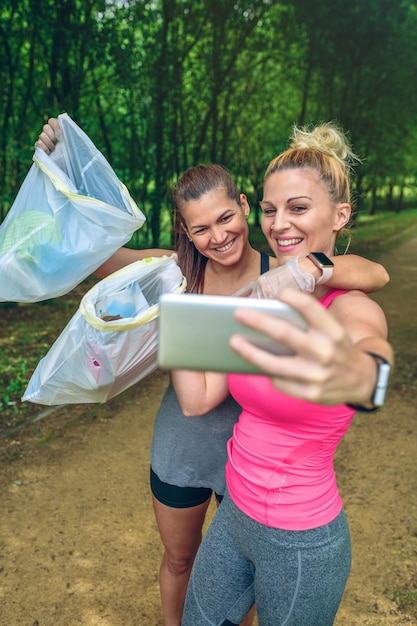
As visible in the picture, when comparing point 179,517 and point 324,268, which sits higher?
point 324,268

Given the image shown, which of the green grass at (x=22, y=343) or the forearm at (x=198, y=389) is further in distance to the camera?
the green grass at (x=22, y=343)

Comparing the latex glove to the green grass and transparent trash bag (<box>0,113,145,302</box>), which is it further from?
the green grass

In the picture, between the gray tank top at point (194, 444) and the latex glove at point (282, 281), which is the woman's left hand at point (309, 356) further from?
the gray tank top at point (194, 444)

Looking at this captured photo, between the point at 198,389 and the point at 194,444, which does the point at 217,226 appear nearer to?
the point at 198,389

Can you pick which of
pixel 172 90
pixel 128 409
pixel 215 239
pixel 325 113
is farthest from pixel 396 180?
pixel 215 239

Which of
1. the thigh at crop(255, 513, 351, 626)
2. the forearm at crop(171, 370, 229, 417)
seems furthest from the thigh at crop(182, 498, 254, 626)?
the forearm at crop(171, 370, 229, 417)

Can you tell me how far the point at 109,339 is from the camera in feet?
5.31

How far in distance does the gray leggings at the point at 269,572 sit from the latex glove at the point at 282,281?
665mm

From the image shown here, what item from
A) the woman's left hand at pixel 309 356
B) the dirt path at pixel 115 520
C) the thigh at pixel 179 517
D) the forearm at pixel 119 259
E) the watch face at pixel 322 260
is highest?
the woman's left hand at pixel 309 356

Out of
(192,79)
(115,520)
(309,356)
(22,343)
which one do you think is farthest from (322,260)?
(192,79)

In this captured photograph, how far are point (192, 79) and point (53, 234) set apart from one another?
32.1 feet

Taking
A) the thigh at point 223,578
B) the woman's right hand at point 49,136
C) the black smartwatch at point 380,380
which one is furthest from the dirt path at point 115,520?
the black smartwatch at point 380,380

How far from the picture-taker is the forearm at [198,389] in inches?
65.2

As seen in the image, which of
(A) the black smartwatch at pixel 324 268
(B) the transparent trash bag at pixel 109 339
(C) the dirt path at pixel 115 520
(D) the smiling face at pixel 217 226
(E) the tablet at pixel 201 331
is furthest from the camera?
(C) the dirt path at pixel 115 520
